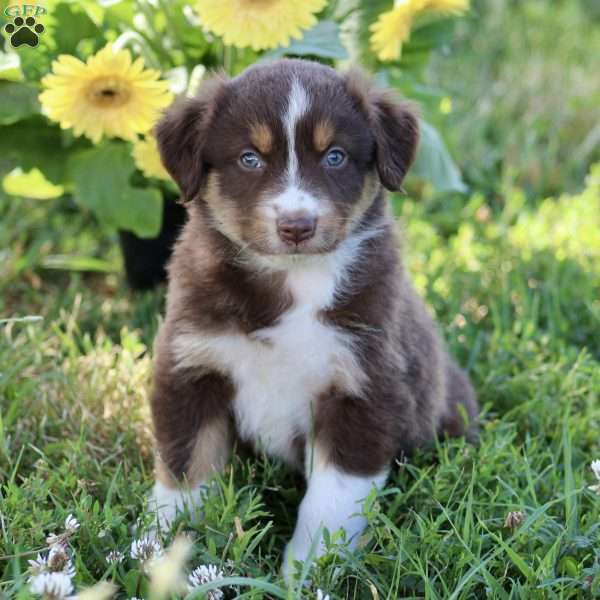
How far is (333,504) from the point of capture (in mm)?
3197

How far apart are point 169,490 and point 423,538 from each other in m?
0.92

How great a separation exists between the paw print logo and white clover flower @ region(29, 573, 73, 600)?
2.65 metres

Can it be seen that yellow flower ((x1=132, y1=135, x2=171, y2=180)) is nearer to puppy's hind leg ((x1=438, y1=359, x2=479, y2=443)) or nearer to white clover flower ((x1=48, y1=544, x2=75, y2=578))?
puppy's hind leg ((x1=438, y1=359, x2=479, y2=443))

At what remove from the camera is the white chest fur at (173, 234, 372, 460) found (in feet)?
10.7

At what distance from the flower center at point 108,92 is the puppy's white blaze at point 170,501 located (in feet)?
5.19

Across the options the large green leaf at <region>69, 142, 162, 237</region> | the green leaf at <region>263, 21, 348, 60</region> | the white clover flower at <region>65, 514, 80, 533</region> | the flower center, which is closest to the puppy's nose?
the white clover flower at <region>65, 514, 80, 533</region>

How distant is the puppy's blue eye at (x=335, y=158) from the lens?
317 cm

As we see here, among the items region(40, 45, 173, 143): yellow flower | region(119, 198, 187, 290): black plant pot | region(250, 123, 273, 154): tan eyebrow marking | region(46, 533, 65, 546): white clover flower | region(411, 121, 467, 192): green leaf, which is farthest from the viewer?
region(119, 198, 187, 290): black plant pot

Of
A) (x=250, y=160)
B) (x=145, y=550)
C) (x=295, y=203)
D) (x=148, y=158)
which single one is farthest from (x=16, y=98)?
(x=145, y=550)

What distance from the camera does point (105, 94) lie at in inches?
159

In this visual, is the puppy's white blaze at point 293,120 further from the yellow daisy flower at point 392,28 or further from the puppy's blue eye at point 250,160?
the yellow daisy flower at point 392,28

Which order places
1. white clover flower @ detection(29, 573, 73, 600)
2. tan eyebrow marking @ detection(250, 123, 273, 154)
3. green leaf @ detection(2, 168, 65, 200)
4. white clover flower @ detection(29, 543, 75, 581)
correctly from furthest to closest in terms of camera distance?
green leaf @ detection(2, 168, 65, 200)
tan eyebrow marking @ detection(250, 123, 273, 154)
white clover flower @ detection(29, 543, 75, 581)
white clover flower @ detection(29, 573, 73, 600)

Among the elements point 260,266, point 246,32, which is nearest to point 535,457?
point 260,266

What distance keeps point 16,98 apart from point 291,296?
1.84 m
